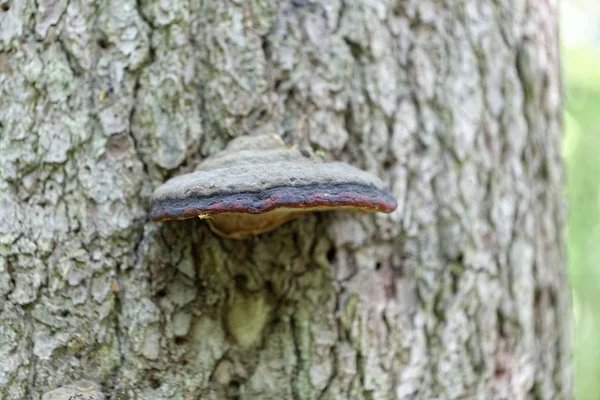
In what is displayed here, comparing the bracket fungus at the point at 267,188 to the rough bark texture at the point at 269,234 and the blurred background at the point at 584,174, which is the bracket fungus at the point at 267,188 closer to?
the rough bark texture at the point at 269,234

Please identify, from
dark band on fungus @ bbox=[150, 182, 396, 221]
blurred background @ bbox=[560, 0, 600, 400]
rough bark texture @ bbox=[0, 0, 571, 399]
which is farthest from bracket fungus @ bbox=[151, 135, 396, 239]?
blurred background @ bbox=[560, 0, 600, 400]

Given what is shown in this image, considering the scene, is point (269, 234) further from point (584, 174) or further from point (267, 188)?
point (584, 174)

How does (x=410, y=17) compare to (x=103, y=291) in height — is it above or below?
above

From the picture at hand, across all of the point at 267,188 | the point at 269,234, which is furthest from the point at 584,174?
the point at 267,188

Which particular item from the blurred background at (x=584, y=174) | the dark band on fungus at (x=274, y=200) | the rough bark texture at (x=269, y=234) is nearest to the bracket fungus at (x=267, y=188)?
the dark band on fungus at (x=274, y=200)

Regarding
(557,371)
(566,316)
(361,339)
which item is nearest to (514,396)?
(557,371)

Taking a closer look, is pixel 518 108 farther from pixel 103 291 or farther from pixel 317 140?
pixel 103 291

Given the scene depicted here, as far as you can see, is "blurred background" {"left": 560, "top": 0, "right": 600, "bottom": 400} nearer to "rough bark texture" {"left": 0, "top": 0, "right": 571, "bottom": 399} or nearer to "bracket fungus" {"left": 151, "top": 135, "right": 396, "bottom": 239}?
"rough bark texture" {"left": 0, "top": 0, "right": 571, "bottom": 399}
